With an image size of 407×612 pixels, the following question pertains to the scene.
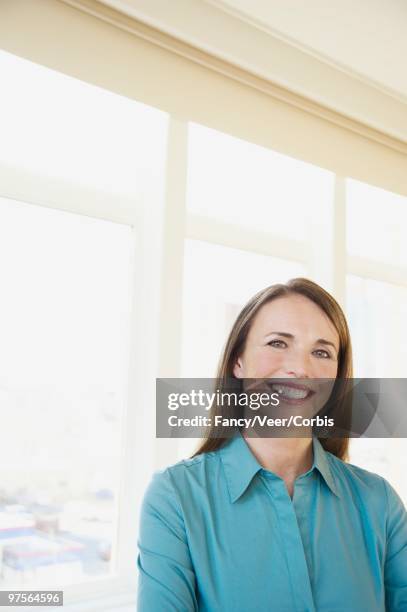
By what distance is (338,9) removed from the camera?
6.48ft

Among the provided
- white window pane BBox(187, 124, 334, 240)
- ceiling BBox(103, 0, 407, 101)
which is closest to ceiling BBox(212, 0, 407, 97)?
ceiling BBox(103, 0, 407, 101)

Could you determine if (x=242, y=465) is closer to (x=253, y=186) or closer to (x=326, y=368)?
(x=326, y=368)

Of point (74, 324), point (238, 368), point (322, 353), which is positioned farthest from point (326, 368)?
point (74, 324)

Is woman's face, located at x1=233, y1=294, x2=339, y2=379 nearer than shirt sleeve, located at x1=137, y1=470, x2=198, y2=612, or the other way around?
shirt sleeve, located at x1=137, y1=470, x2=198, y2=612

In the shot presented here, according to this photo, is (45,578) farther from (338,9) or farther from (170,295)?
(338,9)

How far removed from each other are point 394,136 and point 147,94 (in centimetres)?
118

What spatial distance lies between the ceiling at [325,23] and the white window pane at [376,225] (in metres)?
0.59

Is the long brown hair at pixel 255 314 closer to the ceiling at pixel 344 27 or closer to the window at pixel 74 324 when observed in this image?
the window at pixel 74 324

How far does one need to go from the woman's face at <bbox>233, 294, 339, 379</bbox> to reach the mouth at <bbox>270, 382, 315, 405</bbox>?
0.02m

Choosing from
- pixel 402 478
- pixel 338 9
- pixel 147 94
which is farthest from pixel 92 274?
pixel 402 478

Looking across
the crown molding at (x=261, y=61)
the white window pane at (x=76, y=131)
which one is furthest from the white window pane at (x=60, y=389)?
the crown molding at (x=261, y=61)

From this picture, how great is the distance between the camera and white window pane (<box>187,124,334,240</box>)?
229 cm

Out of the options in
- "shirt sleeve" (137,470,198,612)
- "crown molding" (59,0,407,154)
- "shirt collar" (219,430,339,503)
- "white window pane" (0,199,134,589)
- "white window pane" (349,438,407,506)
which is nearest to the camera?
"shirt sleeve" (137,470,198,612)

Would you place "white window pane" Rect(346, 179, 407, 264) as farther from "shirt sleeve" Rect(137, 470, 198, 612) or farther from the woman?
"shirt sleeve" Rect(137, 470, 198, 612)
